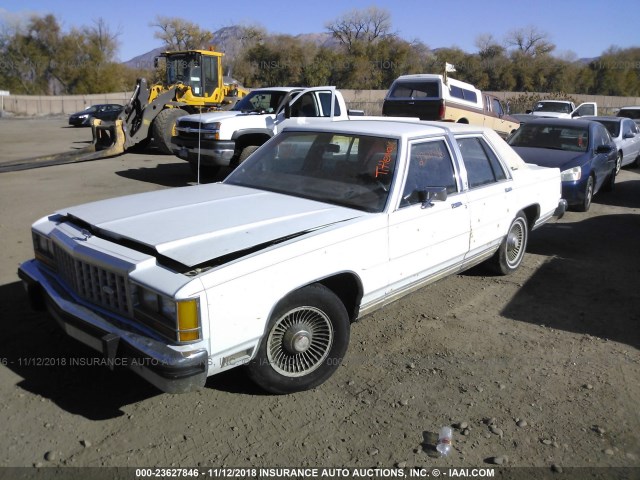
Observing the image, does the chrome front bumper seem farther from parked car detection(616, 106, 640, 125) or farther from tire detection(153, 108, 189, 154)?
parked car detection(616, 106, 640, 125)

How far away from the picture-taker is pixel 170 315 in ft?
9.14

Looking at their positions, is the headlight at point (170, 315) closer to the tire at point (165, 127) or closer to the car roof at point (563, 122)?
the car roof at point (563, 122)

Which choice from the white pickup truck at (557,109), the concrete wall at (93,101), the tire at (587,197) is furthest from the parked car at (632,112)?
the concrete wall at (93,101)

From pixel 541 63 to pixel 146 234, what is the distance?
5524 cm

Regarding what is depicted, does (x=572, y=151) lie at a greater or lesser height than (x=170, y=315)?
greater

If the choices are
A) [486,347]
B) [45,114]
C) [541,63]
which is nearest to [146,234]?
[486,347]

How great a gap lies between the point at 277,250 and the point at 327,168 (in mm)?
1427

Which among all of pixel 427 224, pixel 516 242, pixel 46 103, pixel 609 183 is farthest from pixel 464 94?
pixel 46 103

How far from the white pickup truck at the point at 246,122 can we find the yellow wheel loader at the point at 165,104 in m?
2.13

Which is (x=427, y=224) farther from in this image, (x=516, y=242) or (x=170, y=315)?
(x=170, y=315)

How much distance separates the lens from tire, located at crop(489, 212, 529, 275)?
18.0 ft

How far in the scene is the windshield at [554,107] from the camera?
21.0 metres

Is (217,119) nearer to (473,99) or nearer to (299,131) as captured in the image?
(299,131)

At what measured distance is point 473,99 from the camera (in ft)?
52.9
